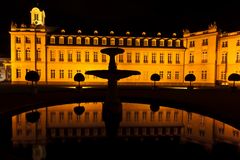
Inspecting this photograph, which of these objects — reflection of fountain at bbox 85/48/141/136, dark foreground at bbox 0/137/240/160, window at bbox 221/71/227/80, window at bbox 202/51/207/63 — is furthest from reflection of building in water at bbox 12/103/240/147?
window at bbox 202/51/207/63

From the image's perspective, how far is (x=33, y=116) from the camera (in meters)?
11.9

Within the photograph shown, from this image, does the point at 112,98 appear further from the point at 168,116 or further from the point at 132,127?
the point at 132,127

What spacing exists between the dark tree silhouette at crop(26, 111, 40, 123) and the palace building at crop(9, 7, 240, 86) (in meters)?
35.8

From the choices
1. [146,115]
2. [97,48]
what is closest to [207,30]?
[97,48]

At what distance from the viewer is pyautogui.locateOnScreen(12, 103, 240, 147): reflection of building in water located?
8.55 metres

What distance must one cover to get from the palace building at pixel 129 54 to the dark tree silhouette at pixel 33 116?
117 feet

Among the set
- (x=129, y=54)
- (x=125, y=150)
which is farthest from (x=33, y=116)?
(x=129, y=54)

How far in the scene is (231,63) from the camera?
46.1m

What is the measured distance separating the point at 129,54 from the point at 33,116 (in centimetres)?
4098

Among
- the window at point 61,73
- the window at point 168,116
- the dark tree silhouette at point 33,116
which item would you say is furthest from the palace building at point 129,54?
the window at point 168,116

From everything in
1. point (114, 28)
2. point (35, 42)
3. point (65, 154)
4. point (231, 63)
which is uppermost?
point (114, 28)

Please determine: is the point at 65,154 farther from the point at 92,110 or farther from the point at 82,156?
the point at 92,110

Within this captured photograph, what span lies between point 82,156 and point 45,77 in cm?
4493

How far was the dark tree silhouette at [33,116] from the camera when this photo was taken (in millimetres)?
11023
